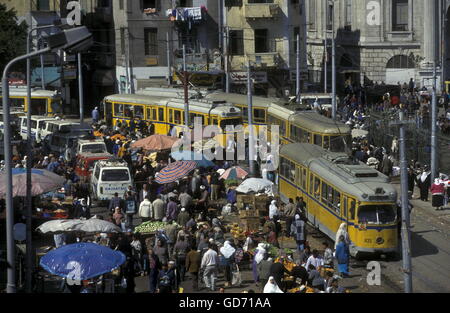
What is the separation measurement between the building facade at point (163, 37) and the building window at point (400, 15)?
17.0m

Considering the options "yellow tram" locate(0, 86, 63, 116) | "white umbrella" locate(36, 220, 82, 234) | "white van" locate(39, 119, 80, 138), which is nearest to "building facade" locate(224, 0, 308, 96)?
"yellow tram" locate(0, 86, 63, 116)

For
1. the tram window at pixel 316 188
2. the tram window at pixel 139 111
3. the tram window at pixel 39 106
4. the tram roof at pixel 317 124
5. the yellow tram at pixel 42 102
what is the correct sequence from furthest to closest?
the tram window at pixel 39 106 < the yellow tram at pixel 42 102 < the tram window at pixel 139 111 < the tram roof at pixel 317 124 < the tram window at pixel 316 188

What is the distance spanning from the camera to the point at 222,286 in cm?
2589

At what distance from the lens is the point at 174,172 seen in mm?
35000

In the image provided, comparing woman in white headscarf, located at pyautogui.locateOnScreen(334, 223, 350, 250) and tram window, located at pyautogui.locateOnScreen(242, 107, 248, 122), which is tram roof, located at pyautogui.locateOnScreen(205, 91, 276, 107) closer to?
tram window, located at pyautogui.locateOnScreen(242, 107, 248, 122)

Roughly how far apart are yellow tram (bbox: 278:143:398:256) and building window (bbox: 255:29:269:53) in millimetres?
32583

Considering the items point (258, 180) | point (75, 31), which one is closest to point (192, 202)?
point (258, 180)

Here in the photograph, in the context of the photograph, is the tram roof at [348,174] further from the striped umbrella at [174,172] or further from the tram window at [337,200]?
the striped umbrella at [174,172]

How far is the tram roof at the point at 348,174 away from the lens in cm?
2764

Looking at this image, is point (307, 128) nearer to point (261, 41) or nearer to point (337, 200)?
point (337, 200)

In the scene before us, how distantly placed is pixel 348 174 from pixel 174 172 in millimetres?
7979

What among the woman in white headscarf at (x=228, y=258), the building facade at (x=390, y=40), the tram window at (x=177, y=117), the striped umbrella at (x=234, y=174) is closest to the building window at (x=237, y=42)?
the building facade at (x=390, y=40)

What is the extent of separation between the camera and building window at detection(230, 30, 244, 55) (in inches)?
2544

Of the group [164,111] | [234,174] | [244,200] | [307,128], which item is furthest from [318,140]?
[164,111]
